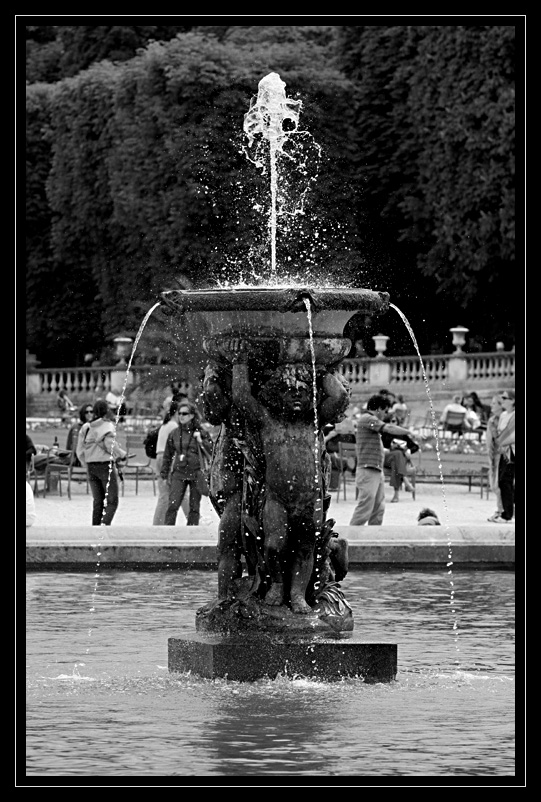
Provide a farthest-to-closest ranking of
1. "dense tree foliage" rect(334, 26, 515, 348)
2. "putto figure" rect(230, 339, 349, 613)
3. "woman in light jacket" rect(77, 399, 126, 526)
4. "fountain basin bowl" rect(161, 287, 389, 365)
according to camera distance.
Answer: "dense tree foliage" rect(334, 26, 515, 348) < "woman in light jacket" rect(77, 399, 126, 526) < "putto figure" rect(230, 339, 349, 613) < "fountain basin bowl" rect(161, 287, 389, 365)

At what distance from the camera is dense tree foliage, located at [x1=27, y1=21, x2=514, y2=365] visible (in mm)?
44781

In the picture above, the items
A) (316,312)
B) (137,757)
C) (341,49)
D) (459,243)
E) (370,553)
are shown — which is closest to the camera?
(137,757)

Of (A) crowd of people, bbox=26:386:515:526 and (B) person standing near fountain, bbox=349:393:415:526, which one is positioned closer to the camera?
(B) person standing near fountain, bbox=349:393:415:526

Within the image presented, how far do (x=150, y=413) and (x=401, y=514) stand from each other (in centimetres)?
2320

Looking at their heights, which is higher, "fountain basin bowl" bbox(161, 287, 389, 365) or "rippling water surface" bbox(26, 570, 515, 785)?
"fountain basin bowl" bbox(161, 287, 389, 365)

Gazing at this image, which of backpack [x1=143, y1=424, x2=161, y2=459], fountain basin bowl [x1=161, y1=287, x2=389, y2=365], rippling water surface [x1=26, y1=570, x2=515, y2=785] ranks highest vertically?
fountain basin bowl [x1=161, y1=287, x2=389, y2=365]

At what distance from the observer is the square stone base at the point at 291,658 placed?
9.13 m

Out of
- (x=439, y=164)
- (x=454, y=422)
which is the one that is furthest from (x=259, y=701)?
(x=439, y=164)

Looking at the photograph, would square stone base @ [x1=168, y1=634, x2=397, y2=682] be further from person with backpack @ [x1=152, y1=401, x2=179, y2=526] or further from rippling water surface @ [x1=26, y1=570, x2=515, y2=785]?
person with backpack @ [x1=152, y1=401, x2=179, y2=526]

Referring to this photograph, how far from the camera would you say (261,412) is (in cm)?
927

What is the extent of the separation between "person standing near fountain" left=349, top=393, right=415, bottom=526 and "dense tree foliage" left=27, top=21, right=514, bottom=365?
80.7 ft

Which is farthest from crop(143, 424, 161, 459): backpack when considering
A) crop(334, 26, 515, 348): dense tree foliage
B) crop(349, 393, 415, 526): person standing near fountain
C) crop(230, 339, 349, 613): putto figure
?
crop(334, 26, 515, 348): dense tree foliage

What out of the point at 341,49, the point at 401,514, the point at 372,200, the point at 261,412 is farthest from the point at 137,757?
the point at 341,49
